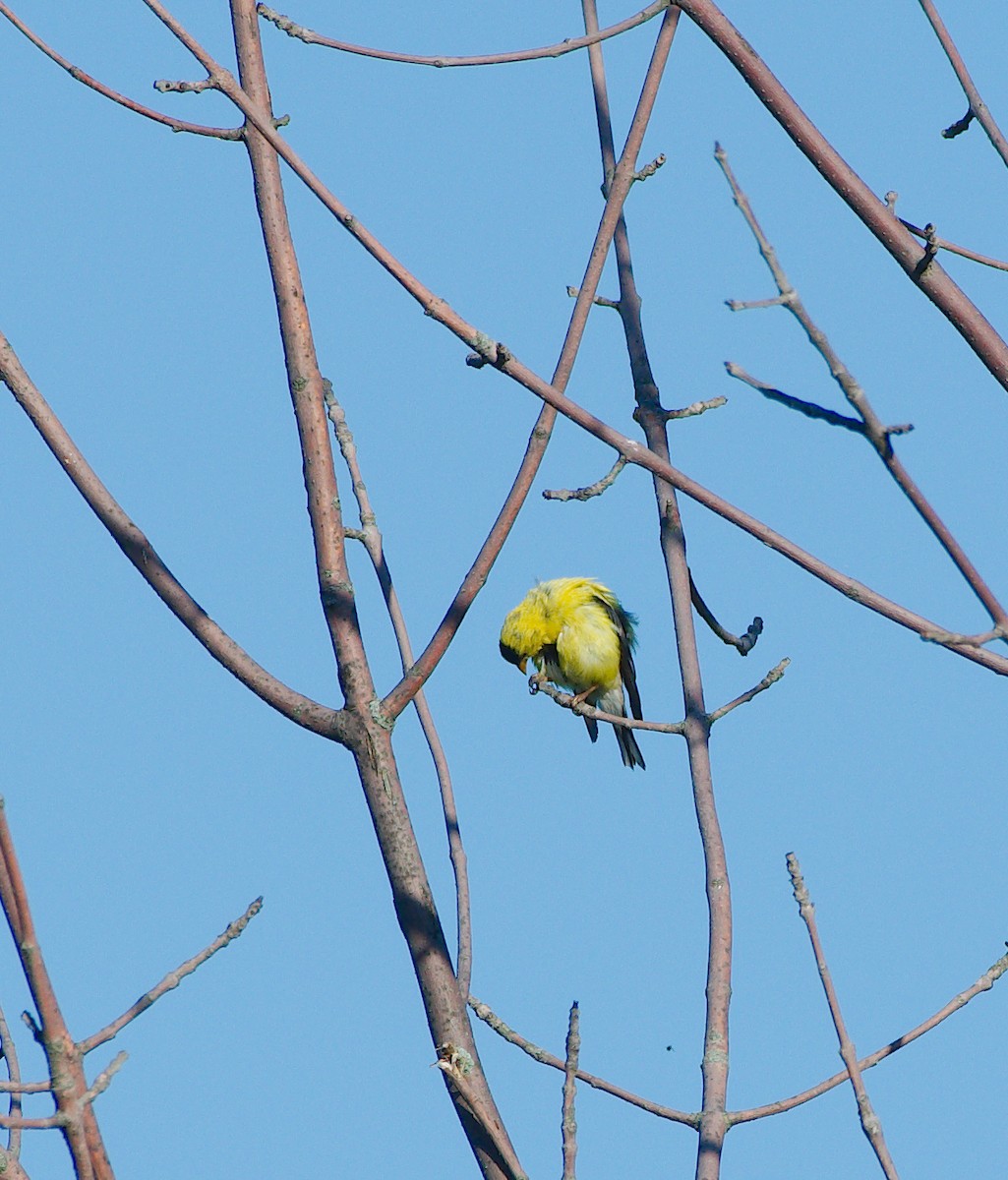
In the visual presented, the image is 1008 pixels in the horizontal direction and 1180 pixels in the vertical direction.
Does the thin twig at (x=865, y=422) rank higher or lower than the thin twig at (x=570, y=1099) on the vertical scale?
higher

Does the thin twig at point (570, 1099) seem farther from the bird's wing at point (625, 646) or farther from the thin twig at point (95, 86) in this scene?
the bird's wing at point (625, 646)

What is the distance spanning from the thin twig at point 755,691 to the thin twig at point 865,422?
4.66ft

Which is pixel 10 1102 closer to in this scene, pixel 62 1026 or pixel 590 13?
pixel 62 1026

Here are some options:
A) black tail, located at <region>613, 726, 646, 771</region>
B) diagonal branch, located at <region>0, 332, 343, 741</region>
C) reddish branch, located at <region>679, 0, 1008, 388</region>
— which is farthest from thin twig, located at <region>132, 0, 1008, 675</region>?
black tail, located at <region>613, 726, 646, 771</region>

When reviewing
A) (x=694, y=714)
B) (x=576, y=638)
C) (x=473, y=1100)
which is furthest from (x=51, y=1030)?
(x=576, y=638)

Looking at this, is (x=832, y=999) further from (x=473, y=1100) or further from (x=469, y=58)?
(x=469, y=58)

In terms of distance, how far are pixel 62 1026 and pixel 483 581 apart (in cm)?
103

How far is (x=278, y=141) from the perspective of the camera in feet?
7.18

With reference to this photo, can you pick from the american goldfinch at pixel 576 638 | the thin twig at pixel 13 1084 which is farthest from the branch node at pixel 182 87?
the american goldfinch at pixel 576 638

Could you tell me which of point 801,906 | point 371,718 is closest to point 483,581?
point 371,718

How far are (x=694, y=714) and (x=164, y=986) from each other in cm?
130

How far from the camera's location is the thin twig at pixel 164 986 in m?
2.45

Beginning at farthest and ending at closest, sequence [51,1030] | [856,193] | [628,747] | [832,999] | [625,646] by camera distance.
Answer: [628,747] < [625,646] < [832,999] < [51,1030] < [856,193]

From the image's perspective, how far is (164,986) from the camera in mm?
2582
